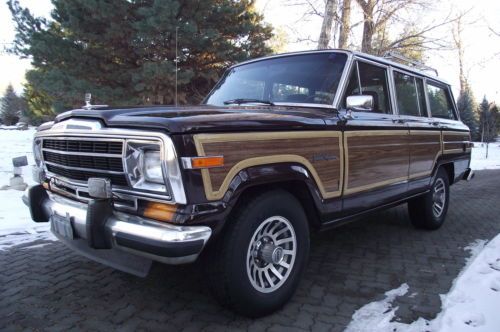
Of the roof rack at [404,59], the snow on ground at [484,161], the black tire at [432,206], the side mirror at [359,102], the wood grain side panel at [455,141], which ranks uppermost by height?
the roof rack at [404,59]

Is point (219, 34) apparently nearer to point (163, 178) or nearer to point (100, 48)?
point (100, 48)

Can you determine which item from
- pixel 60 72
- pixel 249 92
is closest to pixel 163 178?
pixel 249 92

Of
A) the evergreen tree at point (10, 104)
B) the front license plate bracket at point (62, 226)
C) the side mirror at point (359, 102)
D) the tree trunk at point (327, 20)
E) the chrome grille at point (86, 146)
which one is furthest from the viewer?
the evergreen tree at point (10, 104)

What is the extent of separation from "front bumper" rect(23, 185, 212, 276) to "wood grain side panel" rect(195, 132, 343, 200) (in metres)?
0.29

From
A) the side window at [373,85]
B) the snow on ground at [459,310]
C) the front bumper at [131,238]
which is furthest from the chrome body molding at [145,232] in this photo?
the side window at [373,85]

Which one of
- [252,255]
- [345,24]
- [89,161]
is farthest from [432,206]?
[345,24]

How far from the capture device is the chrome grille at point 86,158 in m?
2.53

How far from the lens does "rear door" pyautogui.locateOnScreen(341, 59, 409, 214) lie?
356cm

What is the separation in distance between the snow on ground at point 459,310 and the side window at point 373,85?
1770 mm

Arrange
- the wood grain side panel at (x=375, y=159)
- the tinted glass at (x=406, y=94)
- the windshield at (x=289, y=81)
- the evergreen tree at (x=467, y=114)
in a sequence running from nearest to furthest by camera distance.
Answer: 1. the wood grain side panel at (x=375, y=159)
2. the windshield at (x=289, y=81)
3. the tinted glass at (x=406, y=94)
4. the evergreen tree at (x=467, y=114)

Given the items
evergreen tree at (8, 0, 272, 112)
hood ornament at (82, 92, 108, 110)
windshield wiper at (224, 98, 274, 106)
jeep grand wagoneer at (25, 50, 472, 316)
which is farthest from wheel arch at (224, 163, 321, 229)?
evergreen tree at (8, 0, 272, 112)

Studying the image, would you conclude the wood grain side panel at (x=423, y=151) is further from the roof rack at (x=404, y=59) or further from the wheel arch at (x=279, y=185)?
the wheel arch at (x=279, y=185)

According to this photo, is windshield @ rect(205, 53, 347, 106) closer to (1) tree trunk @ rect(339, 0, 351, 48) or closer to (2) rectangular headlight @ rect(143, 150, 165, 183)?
(2) rectangular headlight @ rect(143, 150, 165, 183)

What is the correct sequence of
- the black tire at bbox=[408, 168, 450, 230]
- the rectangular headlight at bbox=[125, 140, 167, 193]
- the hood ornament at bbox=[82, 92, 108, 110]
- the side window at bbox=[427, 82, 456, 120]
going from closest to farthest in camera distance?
the rectangular headlight at bbox=[125, 140, 167, 193], the hood ornament at bbox=[82, 92, 108, 110], the black tire at bbox=[408, 168, 450, 230], the side window at bbox=[427, 82, 456, 120]
